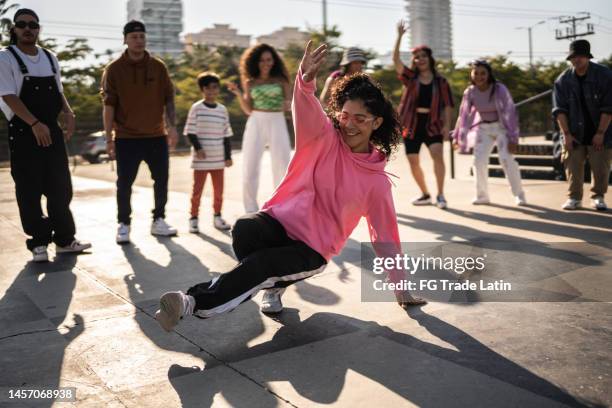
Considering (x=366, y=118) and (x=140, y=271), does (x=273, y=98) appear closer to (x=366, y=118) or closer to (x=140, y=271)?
(x=140, y=271)

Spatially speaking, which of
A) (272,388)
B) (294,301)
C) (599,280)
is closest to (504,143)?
(599,280)

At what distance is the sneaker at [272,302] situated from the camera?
139 inches

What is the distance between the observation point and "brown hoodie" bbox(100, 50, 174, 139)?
5.75 metres

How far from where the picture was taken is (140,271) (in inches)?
182

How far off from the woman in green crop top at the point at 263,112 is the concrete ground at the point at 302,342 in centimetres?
151

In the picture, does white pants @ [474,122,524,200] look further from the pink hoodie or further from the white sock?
the white sock

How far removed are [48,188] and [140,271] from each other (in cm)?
123

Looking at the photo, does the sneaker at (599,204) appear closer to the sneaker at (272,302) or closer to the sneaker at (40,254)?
the sneaker at (272,302)

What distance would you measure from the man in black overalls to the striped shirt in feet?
4.54

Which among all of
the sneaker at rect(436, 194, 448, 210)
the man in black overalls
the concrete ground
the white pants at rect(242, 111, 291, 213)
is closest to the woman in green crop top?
the white pants at rect(242, 111, 291, 213)

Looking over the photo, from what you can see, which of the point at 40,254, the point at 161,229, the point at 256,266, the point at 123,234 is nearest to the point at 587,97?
the point at 161,229

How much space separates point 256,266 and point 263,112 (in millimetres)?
3736

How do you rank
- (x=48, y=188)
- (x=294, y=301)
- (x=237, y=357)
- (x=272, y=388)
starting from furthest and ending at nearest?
(x=48, y=188) < (x=294, y=301) < (x=237, y=357) < (x=272, y=388)

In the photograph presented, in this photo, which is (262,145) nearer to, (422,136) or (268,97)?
(268,97)
